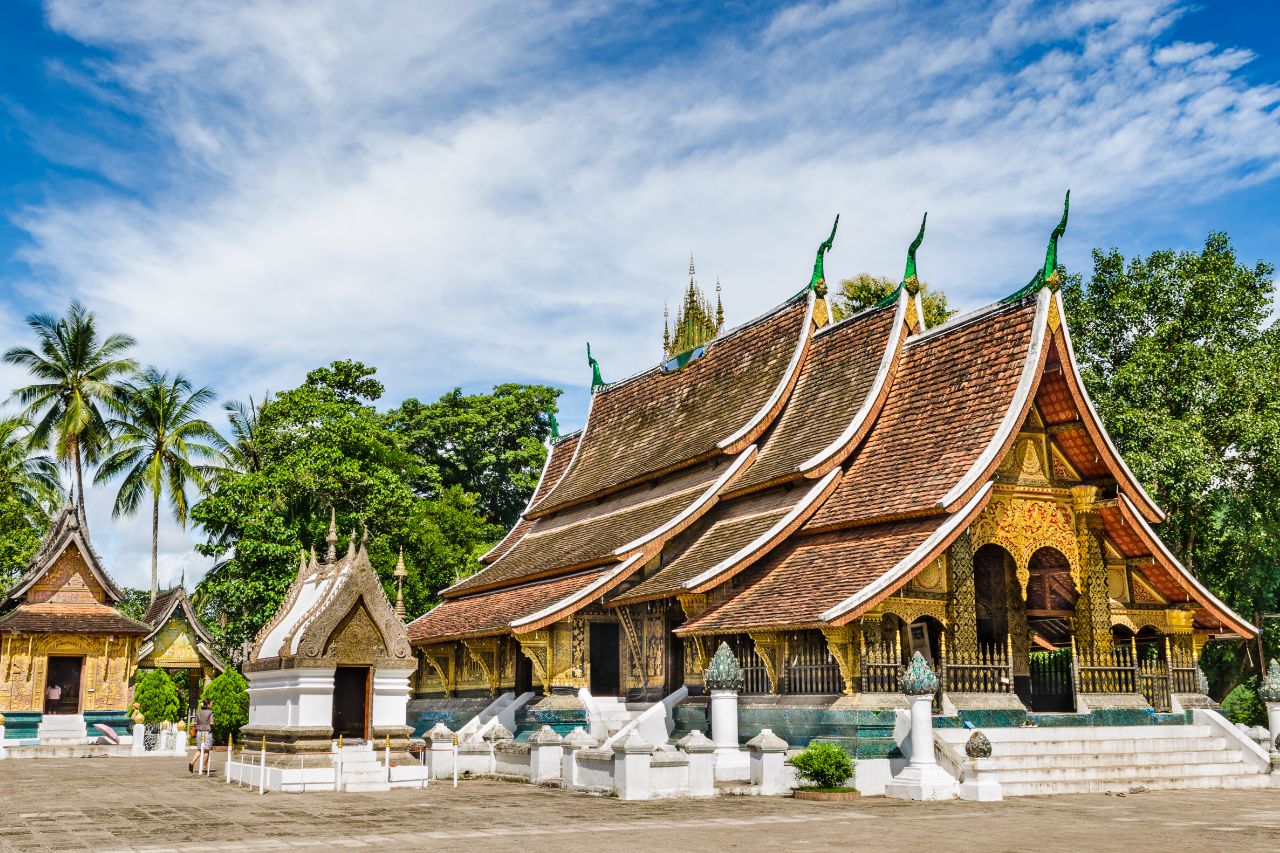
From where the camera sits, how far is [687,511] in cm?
1841

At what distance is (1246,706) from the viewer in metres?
26.9

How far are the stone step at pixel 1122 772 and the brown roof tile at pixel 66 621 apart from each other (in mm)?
22626

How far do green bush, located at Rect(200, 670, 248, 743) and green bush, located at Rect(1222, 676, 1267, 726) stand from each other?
2237 cm

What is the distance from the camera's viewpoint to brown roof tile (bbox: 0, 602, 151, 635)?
91.8 feet

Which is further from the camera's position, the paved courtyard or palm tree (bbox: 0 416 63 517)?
palm tree (bbox: 0 416 63 517)

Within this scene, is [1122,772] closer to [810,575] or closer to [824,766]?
[824,766]

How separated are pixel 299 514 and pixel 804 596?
59.6 feet

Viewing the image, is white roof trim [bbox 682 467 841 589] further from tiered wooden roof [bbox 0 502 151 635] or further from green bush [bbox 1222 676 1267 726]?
tiered wooden roof [bbox 0 502 151 635]

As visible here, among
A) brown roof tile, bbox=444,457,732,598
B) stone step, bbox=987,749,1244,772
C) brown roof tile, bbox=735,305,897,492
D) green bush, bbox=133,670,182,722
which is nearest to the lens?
stone step, bbox=987,749,1244,772

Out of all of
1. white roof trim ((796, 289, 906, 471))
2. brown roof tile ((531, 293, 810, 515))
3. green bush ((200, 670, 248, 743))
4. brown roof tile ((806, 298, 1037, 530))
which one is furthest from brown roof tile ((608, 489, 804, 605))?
green bush ((200, 670, 248, 743))

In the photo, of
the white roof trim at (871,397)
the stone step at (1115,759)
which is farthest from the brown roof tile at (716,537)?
the stone step at (1115,759)

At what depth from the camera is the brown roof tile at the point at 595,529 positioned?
1945cm

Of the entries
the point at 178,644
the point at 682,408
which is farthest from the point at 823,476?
the point at 178,644

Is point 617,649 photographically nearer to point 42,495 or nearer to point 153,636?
point 153,636
